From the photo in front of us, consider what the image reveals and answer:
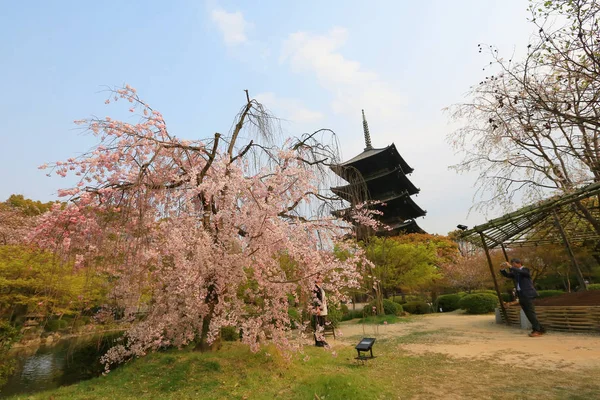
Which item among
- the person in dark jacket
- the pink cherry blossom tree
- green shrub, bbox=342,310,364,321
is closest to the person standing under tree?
the pink cherry blossom tree

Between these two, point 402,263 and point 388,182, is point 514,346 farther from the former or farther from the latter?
point 388,182

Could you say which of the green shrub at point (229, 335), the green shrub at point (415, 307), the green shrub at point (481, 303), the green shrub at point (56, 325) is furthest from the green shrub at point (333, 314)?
the green shrub at point (56, 325)

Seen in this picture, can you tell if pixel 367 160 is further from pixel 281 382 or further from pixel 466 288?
pixel 281 382

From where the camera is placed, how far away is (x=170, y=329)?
20.4ft

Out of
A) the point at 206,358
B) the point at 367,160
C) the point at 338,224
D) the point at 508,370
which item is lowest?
the point at 508,370

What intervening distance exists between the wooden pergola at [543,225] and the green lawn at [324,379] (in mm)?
4513

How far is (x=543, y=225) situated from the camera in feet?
36.3

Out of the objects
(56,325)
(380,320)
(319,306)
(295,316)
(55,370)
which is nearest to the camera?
(319,306)

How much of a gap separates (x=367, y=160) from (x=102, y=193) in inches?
882

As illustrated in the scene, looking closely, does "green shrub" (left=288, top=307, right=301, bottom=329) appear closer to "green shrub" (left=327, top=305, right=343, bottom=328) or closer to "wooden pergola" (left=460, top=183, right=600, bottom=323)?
"green shrub" (left=327, top=305, right=343, bottom=328)

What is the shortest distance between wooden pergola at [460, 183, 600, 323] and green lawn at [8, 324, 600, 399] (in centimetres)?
451

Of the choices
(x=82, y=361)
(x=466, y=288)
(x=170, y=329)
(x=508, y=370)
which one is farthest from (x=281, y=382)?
(x=466, y=288)

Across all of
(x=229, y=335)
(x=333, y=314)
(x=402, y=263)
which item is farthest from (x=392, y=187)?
(x=229, y=335)

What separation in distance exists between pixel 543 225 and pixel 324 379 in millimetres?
10360
